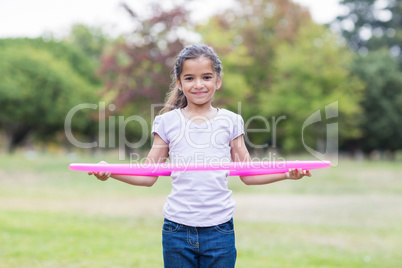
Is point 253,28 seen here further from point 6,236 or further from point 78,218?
point 6,236

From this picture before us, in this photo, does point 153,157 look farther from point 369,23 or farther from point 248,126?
point 369,23

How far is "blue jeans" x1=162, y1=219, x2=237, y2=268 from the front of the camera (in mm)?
3135

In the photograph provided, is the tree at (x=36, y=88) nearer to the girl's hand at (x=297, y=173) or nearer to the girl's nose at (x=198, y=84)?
the girl's nose at (x=198, y=84)

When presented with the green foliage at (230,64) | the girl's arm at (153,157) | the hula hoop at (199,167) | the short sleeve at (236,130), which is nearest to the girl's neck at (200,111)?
the short sleeve at (236,130)

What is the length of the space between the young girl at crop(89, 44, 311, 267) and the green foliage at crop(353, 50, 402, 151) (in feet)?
126

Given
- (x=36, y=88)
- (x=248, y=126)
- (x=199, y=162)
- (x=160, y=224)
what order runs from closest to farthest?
(x=199, y=162), (x=160, y=224), (x=248, y=126), (x=36, y=88)

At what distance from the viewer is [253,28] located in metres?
36.1

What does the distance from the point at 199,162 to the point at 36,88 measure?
115ft

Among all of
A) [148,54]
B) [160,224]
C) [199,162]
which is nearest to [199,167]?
[199,162]

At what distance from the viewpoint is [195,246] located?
314 cm

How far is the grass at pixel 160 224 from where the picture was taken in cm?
735

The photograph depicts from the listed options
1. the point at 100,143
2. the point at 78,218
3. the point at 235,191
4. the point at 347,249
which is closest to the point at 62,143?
the point at 100,143

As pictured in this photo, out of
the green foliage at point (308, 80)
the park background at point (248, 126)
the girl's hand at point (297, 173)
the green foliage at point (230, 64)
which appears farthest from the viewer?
the green foliage at point (308, 80)

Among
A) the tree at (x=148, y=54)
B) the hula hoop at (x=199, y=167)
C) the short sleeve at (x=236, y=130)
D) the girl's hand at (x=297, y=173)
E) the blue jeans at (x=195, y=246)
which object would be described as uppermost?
the tree at (x=148, y=54)
